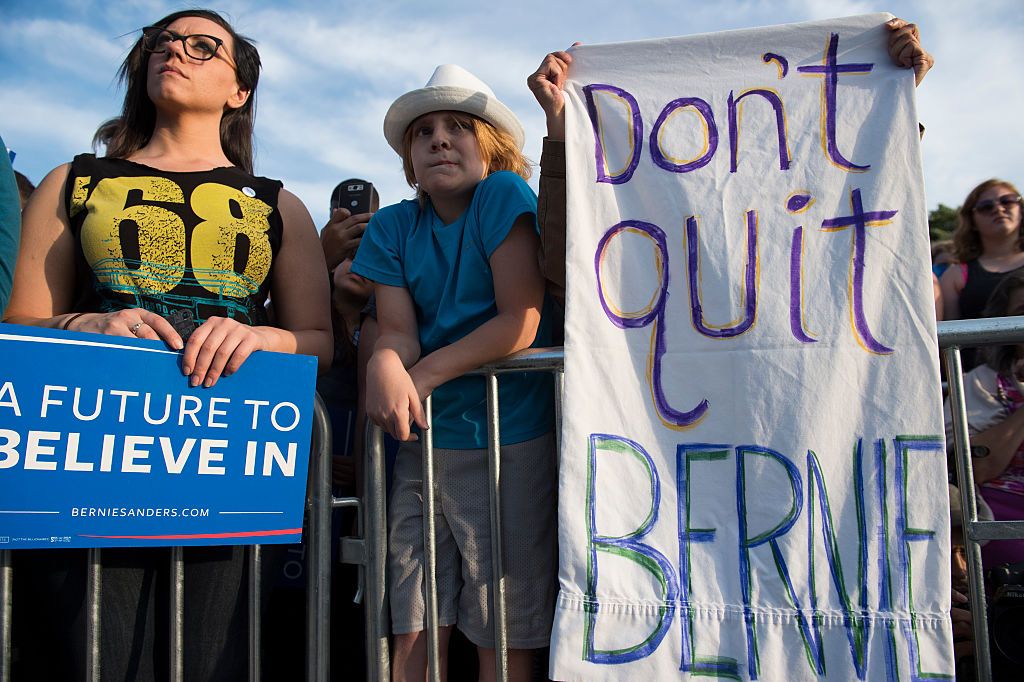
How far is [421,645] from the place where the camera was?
206 cm

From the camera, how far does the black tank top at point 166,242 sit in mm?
1948

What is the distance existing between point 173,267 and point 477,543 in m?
1.02

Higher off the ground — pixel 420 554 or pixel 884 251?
pixel 884 251

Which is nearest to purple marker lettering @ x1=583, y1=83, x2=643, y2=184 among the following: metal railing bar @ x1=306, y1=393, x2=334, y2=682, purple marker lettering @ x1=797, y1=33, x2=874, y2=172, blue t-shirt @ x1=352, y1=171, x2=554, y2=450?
blue t-shirt @ x1=352, y1=171, x2=554, y2=450

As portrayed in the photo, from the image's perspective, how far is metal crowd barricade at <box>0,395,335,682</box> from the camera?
1.72 metres

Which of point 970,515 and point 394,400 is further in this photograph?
point 394,400

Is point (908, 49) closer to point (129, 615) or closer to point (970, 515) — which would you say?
point (970, 515)

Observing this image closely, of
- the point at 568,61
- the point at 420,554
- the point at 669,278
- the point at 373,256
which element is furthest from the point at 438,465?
the point at 568,61

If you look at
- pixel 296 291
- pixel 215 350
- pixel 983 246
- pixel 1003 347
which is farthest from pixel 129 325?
pixel 983 246

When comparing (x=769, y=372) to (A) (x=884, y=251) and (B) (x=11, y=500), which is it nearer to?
(A) (x=884, y=251)

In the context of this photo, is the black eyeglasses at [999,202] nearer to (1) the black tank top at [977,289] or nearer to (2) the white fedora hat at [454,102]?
(1) the black tank top at [977,289]

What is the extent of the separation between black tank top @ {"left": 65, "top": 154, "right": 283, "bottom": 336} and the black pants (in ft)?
1.83

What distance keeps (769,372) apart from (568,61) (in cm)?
97

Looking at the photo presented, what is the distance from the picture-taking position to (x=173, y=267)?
1.98m
